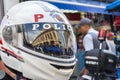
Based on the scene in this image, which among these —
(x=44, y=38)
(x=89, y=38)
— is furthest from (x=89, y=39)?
(x=44, y=38)

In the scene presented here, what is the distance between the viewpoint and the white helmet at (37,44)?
7.29 feet

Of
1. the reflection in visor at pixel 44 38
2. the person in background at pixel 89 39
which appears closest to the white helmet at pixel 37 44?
the reflection in visor at pixel 44 38

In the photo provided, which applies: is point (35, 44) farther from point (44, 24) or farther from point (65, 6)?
point (65, 6)

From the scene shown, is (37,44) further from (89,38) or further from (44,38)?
(89,38)

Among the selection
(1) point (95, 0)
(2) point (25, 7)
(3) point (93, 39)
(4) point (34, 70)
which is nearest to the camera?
(4) point (34, 70)

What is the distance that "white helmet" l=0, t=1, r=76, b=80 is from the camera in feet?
7.29

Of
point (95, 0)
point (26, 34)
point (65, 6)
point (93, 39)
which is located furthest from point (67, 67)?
point (95, 0)

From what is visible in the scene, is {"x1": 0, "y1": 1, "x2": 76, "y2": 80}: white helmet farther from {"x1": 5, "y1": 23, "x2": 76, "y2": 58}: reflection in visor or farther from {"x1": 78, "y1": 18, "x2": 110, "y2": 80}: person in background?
{"x1": 78, "y1": 18, "x2": 110, "y2": 80}: person in background

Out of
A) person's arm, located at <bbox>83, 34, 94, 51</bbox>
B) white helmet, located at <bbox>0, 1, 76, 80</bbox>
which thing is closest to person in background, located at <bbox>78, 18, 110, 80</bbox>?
person's arm, located at <bbox>83, 34, 94, 51</bbox>

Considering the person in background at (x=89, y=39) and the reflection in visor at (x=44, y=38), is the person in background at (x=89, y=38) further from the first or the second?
the reflection in visor at (x=44, y=38)

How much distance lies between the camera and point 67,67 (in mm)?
2293

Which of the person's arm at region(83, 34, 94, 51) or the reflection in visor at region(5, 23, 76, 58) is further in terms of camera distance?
the person's arm at region(83, 34, 94, 51)

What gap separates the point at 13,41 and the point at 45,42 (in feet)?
0.63

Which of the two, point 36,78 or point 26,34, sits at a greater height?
point 26,34
